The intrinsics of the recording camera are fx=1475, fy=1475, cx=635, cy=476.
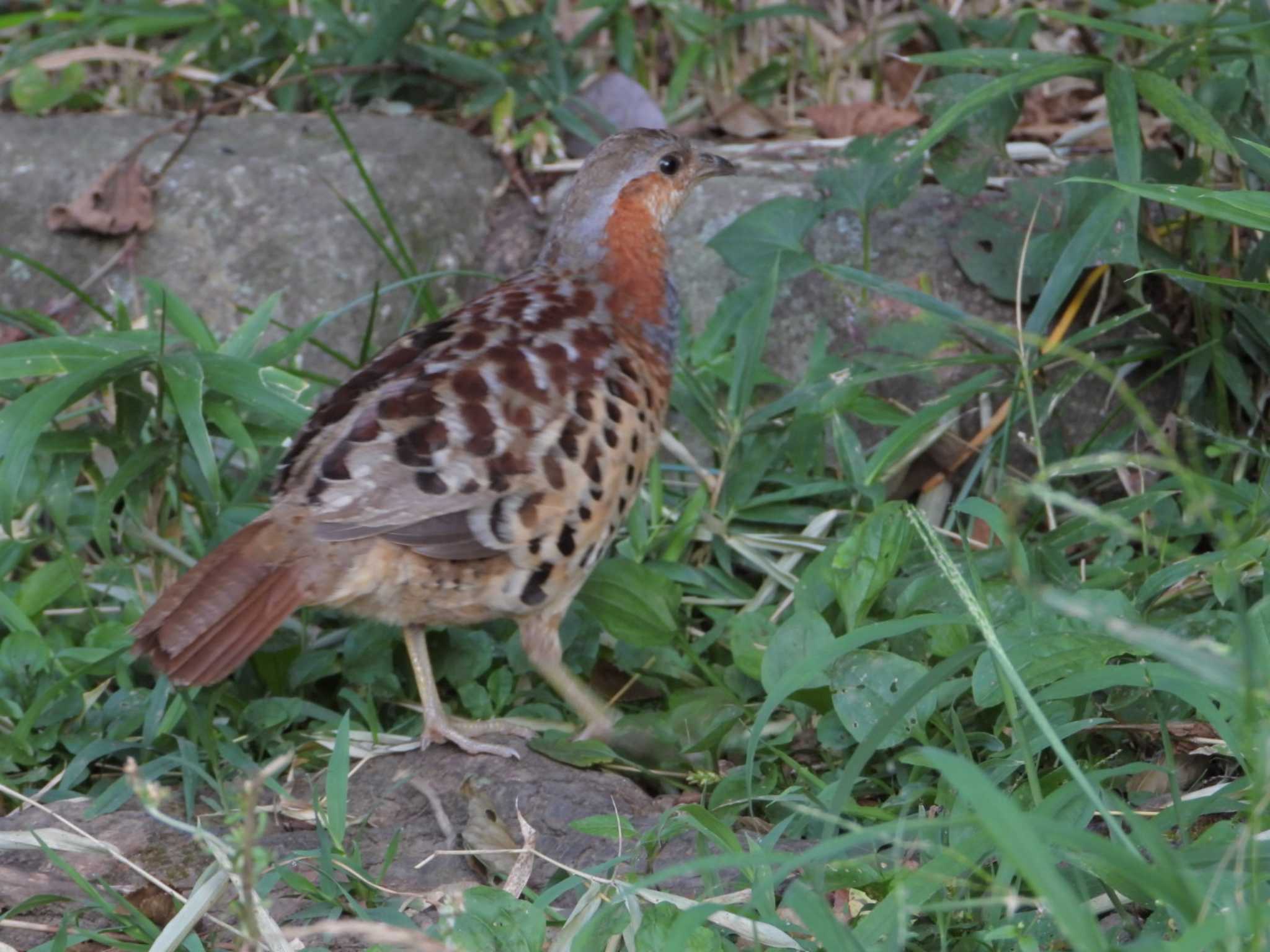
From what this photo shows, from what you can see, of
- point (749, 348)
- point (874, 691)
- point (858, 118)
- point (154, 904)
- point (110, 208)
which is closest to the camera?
point (154, 904)

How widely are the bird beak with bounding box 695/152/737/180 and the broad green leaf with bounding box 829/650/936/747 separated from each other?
67.5 inches

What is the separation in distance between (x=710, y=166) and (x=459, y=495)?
5.04 feet

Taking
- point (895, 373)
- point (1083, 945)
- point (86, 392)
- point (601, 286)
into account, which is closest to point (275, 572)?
point (86, 392)

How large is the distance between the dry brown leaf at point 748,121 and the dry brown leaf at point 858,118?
0.14 metres

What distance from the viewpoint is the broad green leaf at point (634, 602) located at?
11.7 feet

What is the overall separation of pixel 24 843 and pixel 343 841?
0.59 m

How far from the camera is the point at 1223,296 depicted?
12.4ft

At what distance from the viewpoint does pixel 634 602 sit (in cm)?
361

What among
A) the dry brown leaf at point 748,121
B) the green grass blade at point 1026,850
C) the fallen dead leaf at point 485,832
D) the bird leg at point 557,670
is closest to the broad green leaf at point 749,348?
the bird leg at point 557,670

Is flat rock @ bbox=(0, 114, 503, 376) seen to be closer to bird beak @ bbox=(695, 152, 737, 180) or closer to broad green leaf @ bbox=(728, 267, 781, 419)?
bird beak @ bbox=(695, 152, 737, 180)

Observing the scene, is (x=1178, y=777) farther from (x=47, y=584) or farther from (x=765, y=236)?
(x=47, y=584)

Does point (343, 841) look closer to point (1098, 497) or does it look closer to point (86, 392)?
point (86, 392)

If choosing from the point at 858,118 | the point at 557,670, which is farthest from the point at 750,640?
the point at 858,118

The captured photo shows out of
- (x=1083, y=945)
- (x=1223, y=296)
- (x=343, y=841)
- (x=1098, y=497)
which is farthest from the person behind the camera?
(x=1098, y=497)
